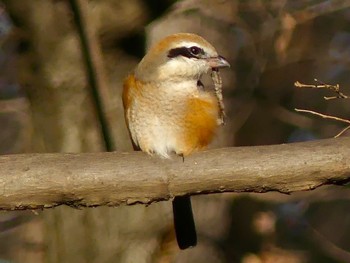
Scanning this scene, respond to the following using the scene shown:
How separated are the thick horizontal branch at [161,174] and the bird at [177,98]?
0.52 meters

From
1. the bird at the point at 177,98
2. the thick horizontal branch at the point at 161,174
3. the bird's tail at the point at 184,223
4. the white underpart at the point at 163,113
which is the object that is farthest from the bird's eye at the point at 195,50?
the bird's tail at the point at 184,223

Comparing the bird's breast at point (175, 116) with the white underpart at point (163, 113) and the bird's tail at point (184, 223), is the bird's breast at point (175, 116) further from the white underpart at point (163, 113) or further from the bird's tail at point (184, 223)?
the bird's tail at point (184, 223)

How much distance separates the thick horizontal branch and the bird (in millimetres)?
523

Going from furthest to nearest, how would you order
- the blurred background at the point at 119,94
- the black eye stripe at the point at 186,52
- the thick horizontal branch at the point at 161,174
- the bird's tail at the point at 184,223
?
the blurred background at the point at 119,94 < the bird's tail at the point at 184,223 < the black eye stripe at the point at 186,52 < the thick horizontal branch at the point at 161,174

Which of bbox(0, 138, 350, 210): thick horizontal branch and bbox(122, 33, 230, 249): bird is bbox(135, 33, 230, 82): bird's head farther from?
bbox(0, 138, 350, 210): thick horizontal branch

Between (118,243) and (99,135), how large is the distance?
2.05 ft

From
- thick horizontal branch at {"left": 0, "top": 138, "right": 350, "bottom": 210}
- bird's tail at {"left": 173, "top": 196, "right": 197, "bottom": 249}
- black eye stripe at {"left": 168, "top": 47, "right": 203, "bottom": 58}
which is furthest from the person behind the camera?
bird's tail at {"left": 173, "top": 196, "right": 197, "bottom": 249}

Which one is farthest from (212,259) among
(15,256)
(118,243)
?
(15,256)

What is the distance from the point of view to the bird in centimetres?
388

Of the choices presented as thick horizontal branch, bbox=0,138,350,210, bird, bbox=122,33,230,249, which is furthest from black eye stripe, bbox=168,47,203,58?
thick horizontal branch, bbox=0,138,350,210

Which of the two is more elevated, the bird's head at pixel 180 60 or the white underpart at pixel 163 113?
the bird's head at pixel 180 60

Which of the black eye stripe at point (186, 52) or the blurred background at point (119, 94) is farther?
the blurred background at point (119, 94)

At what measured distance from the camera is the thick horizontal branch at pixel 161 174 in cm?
322

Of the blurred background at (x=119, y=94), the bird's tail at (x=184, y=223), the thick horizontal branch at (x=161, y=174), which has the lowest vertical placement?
the thick horizontal branch at (x=161, y=174)
